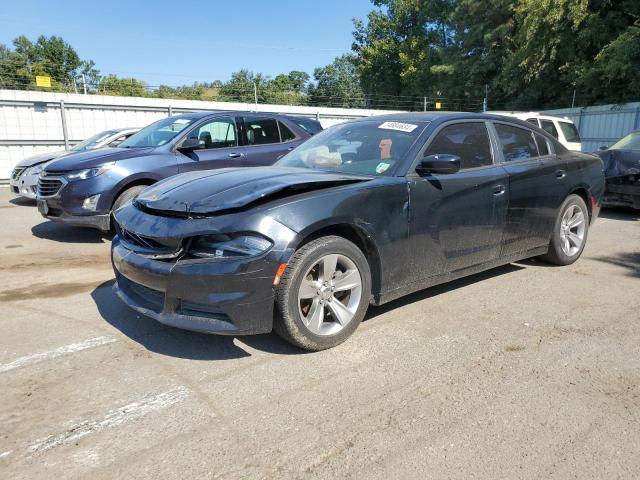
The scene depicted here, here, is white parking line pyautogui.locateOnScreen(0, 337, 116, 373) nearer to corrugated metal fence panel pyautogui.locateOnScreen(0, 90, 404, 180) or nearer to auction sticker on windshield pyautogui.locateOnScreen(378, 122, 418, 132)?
auction sticker on windshield pyautogui.locateOnScreen(378, 122, 418, 132)

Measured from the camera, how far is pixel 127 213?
3.65m

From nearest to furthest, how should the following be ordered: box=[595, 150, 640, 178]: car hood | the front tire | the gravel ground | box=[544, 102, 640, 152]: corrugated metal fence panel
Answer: the gravel ground
the front tire
box=[595, 150, 640, 178]: car hood
box=[544, 102, 640, 152]: corrugated metal fence panel

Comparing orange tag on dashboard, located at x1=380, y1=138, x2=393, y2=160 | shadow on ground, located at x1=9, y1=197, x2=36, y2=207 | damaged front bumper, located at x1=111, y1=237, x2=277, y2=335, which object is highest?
orange tag on dashboard, located at x1=380, y1=138, x2=393, y2=160

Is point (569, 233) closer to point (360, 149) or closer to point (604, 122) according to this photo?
point (360, 149)

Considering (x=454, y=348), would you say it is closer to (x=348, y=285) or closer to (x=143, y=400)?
(x=348, y=285)

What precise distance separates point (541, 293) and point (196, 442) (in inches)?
134

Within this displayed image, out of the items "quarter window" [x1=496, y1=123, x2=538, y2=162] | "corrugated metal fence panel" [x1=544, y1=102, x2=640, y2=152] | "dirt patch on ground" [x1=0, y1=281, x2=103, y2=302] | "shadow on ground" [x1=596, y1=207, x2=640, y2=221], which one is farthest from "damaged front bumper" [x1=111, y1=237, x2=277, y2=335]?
"corrugated metal fence panel" [x1=544, y1=102, x2=640, y2=152]

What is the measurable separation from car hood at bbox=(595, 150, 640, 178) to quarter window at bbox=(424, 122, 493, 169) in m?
4.66

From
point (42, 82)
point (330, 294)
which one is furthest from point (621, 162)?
point (42, 82)

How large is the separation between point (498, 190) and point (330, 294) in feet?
6.49

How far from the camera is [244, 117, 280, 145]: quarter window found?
304 inches

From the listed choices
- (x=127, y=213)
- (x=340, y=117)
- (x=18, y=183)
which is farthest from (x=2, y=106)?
(x=127, y=213)

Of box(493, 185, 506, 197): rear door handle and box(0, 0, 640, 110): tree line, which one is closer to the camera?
box(493, 185, 506, 197): rear door handle

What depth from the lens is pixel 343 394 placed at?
2818 millimetres
